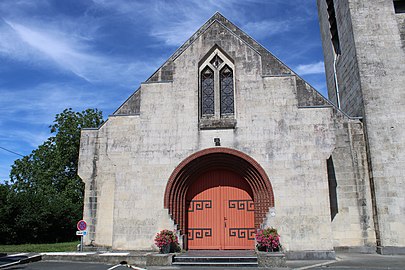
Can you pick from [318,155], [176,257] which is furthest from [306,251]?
[176,257]

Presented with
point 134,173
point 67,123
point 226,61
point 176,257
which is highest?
point 67,123

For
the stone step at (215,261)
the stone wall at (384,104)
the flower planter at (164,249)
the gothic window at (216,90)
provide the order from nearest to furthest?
1. the stone step at (215,261)
2. the flower planter at (164,249)
3. the stone wall at (384,104)
4. the gothic window at (216,90)

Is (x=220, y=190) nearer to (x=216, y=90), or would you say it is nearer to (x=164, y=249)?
(x=164, y=249)

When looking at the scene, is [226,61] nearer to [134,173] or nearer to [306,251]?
[134,173]

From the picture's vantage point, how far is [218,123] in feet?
42.9

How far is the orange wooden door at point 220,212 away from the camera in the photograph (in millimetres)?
12867

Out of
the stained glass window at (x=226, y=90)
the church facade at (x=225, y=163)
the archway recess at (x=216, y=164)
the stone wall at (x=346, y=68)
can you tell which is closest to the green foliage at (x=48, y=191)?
the church facade at (x=225, y=163)

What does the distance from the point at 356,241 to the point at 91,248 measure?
10524 millimetres

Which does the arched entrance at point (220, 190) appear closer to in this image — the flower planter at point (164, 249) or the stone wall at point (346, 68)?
the flower planter at point (164, 249)

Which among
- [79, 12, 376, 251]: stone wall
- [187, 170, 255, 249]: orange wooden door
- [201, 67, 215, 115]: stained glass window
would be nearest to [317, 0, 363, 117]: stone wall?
[79, 12, 376, 251]: stone wall

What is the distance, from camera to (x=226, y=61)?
14109mm

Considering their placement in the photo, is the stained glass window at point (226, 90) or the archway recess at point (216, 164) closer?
the archway recess at point (216, 164)

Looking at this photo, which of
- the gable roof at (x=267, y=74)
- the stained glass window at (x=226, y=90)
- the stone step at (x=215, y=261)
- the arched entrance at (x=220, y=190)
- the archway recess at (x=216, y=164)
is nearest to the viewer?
the stone step at (x=215, y=261)

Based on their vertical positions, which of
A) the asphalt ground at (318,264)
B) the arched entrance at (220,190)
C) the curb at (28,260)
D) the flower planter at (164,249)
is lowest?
the asphalt ground at (318,264)
